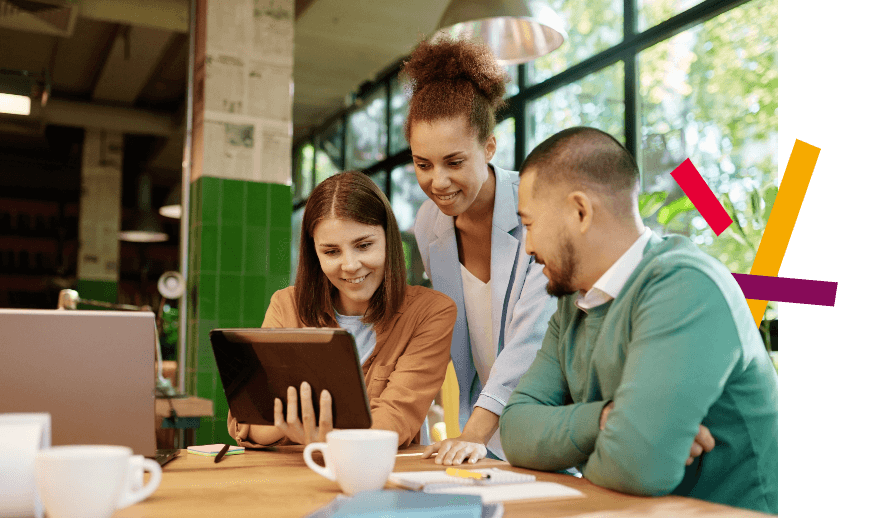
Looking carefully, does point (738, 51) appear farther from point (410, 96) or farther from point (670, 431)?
point (670, 431)

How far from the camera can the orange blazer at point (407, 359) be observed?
155 cm

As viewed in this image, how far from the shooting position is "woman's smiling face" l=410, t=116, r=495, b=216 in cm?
187

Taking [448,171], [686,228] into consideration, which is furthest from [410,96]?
[686,228]

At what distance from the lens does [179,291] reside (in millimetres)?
4008

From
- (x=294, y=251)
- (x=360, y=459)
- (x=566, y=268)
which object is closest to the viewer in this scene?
(x=360, y=459)

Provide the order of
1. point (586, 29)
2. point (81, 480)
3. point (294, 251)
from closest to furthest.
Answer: point (81, 480)
point (586, 29)
point (294, 251)

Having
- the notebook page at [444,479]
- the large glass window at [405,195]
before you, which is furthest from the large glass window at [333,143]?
the notebook page at [444,479]

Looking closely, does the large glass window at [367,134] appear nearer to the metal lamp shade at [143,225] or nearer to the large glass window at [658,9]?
the metal lamp shade at [143,225]

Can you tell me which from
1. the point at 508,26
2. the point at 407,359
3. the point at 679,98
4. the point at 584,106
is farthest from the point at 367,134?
the point at 407,359

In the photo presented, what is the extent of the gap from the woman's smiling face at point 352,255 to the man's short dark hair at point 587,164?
0.52 metres

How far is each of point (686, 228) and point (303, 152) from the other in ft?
19.4

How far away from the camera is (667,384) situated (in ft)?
3.44

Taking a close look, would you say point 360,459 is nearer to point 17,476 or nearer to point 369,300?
point 17,476

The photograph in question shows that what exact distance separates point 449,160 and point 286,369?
82 cm
